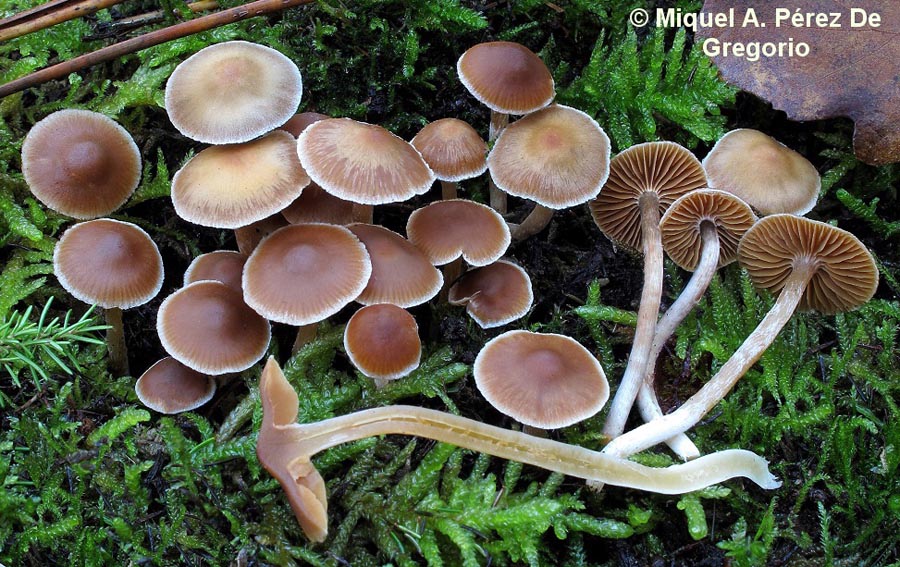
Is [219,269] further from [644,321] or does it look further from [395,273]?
[644,321]

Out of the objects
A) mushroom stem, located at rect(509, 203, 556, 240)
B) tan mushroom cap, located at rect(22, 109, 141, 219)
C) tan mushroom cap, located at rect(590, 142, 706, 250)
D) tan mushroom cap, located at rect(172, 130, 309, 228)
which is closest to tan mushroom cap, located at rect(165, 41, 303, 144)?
tan mushroom cap, located at rect(172, 130, 309, 228)

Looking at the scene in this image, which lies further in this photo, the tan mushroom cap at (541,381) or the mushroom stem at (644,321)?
the mushroom stem at (644,321)

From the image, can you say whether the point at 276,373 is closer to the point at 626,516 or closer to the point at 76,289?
the point at 76,289

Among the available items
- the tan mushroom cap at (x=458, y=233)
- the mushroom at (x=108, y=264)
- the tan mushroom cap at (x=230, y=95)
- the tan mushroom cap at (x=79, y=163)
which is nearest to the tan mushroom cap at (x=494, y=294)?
the tan mushroom cap at (x=458, y=233)

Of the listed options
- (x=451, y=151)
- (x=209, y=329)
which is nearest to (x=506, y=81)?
(x=451, y=151)

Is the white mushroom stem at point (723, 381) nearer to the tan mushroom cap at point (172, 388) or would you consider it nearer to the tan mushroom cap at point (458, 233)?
the tan mushroom cap at point (458, 233)

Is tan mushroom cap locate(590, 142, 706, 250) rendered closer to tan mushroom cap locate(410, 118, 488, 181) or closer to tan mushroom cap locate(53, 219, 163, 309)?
tan mushroom cap locate(410, 118, 488, 181)
